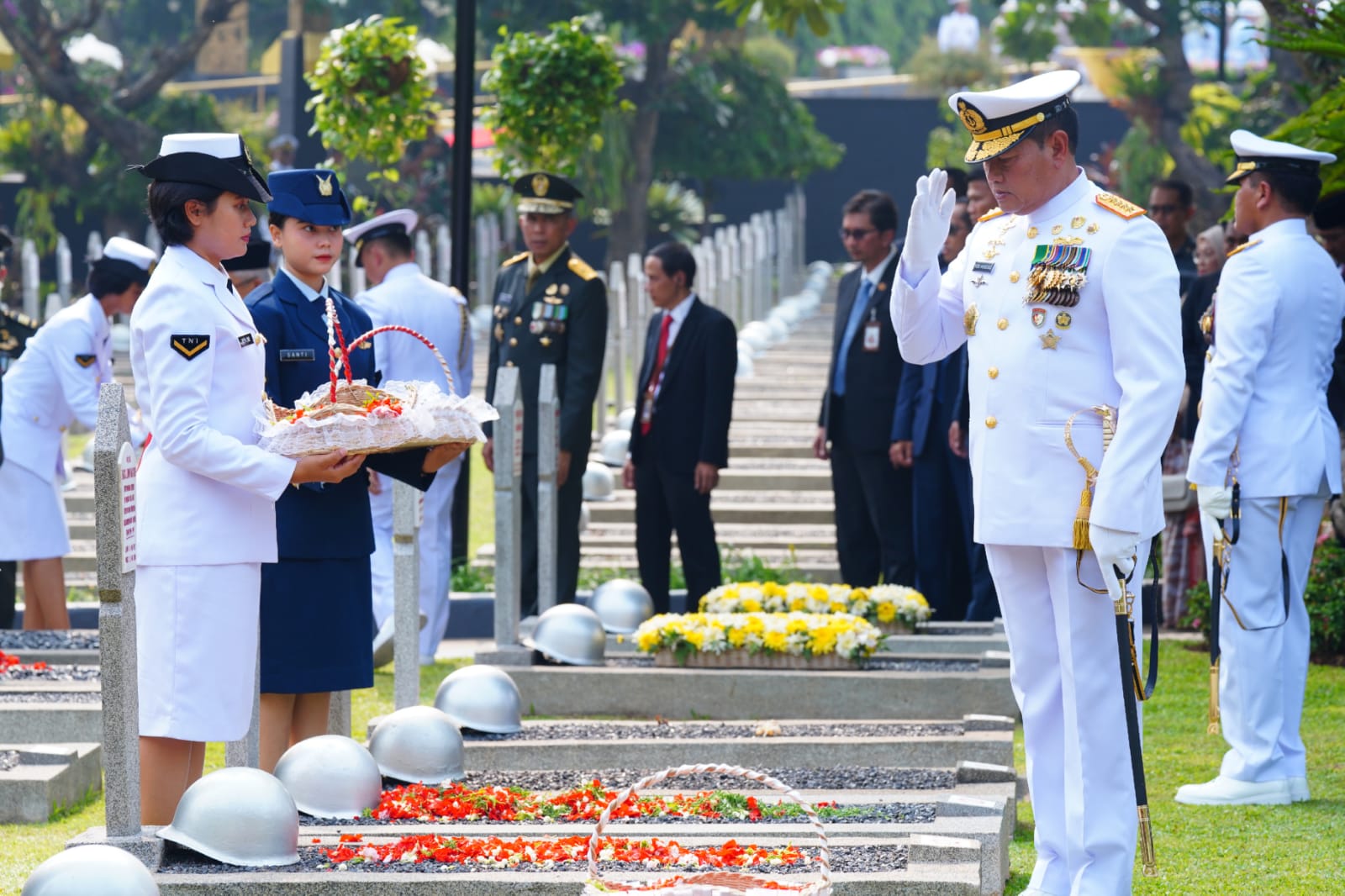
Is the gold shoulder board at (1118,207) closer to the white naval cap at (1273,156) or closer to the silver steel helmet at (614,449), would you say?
the white naval cap at (1273,156)

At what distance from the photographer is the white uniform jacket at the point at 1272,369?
6.45 m

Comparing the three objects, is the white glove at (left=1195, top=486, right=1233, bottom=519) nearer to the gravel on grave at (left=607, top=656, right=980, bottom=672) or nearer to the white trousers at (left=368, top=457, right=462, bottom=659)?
the gravel on grave at (left=607, top=656, right=980, bottom=672)

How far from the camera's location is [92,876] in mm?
4109

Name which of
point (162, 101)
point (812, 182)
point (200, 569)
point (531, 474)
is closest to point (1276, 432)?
point (200, 569)

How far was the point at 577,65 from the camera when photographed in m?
12.9

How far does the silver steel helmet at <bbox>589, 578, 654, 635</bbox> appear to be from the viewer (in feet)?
29.7

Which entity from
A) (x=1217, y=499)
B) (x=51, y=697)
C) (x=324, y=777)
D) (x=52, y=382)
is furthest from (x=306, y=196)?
(x=52, y=382)

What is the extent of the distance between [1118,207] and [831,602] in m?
4.31

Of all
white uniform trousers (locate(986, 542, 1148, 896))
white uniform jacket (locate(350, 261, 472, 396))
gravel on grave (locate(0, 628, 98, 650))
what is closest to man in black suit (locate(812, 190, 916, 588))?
white uniform jacket (locate(350, 261, 472, 396))

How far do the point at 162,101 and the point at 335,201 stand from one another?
923 inches

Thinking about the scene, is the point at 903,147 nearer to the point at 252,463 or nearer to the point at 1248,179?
the point at 1248,179

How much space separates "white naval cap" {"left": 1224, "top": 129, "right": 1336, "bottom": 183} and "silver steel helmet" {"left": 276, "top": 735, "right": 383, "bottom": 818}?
11.7 ft

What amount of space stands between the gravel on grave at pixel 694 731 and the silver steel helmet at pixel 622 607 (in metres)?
1.72

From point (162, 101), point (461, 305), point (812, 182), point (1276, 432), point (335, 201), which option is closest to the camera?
point (335, 201)
